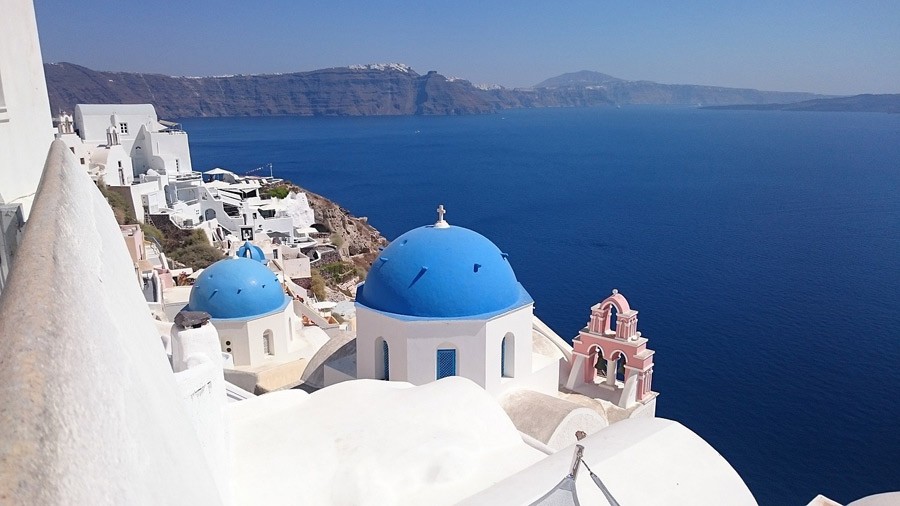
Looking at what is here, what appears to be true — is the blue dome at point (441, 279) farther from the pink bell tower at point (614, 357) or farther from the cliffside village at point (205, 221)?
the cliffside village at point (205, 221)

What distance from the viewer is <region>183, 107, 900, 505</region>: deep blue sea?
21.0 meters

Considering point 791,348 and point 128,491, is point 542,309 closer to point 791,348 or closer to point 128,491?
point 791,348

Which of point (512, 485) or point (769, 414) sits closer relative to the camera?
point (512, 485)

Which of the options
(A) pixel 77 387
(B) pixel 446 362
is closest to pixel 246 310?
(B) pixel 446 362

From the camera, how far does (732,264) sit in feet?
121

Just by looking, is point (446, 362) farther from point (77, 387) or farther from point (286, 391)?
point (77, 387)

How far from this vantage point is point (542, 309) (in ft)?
105

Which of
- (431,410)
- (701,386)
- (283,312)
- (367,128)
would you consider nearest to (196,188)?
(283,312)

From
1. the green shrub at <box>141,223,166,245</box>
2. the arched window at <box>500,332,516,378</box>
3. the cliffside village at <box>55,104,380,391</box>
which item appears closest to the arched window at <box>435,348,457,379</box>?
the arched window at <box>500,332,516,378</box>

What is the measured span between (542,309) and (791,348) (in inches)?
447

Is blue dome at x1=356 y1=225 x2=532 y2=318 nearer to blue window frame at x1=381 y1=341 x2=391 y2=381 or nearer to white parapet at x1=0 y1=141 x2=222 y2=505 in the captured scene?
blue window frame at x1=381 y1=341 x2=391 y2=381

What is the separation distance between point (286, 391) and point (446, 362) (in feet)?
10.0

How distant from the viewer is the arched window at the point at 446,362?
9953 mm

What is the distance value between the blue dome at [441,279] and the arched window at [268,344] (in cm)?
415
